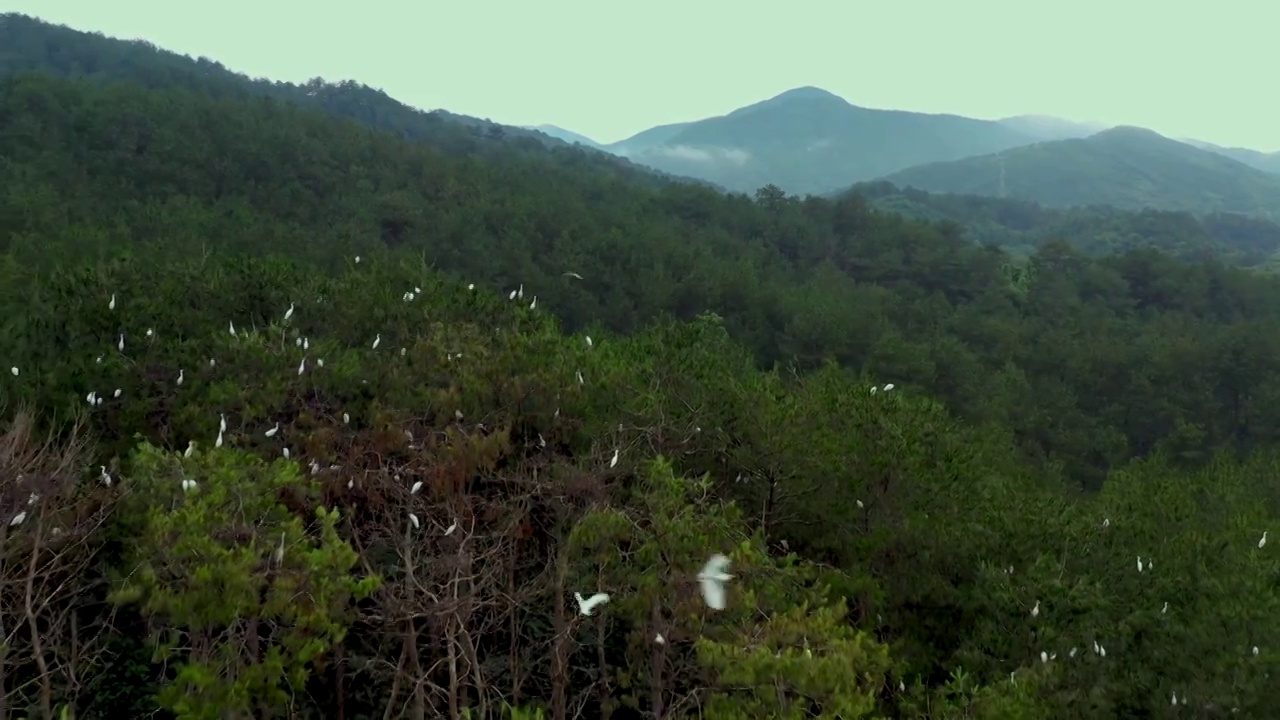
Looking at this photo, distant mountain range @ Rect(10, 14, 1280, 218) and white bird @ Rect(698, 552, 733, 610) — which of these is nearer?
white bird @ Rect(698, 552, 733, 610)

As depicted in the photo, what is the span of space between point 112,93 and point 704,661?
162ft

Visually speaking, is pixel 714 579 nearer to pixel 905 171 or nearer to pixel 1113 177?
pixel 1113 177

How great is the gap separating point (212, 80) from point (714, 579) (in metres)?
84.2

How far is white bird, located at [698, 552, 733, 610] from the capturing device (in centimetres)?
639

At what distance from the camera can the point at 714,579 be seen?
21.3ft

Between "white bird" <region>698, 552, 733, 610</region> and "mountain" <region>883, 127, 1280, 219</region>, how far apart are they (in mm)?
161773

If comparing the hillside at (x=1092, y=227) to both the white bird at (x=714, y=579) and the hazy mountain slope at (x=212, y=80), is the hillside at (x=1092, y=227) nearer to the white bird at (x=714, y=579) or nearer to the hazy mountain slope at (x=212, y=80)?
the hazy mountain slope at (x=212, y=80)

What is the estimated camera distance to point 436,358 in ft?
34.4

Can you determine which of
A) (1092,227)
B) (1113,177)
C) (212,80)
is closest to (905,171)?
(1113,177)

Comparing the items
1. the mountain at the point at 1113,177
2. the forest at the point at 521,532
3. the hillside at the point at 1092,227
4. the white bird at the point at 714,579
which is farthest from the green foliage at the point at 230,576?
the mountain at the point at 1113,177

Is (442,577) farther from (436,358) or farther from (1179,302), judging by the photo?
(1179,302)

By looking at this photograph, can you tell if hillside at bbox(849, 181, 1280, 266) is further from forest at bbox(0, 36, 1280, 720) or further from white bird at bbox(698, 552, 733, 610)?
white bird at bbox(698, 552, 733, 610)

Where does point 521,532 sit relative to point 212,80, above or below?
below

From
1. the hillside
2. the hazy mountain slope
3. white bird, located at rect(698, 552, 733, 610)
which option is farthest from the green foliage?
the hillside
